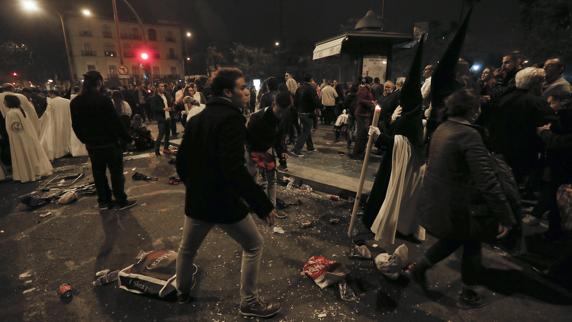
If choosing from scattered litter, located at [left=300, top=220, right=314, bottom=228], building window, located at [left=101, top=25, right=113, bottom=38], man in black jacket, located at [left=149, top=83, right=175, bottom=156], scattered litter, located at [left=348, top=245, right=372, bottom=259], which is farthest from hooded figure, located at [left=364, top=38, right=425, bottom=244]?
building window, located at [left=101, top=25, right=113, bottom=38]

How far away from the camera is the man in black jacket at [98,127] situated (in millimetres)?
4527

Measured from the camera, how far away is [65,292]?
3057 mm

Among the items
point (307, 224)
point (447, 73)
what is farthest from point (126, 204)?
point (447, 73)

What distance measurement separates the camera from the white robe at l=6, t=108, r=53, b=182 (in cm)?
648

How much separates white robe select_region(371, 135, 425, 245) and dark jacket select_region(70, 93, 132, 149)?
423 centimetres

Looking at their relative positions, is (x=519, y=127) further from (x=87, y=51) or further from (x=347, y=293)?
(x=87, y=51)

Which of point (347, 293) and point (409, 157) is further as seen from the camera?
point (409, 157)

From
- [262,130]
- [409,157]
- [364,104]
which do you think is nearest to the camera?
[409,157]

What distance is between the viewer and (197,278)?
328cm

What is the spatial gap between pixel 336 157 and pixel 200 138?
6.30 m

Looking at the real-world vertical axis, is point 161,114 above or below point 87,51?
below

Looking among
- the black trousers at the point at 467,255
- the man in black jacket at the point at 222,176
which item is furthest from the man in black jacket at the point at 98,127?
the black trousers at the point at 467,255

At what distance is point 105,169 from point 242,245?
379cm

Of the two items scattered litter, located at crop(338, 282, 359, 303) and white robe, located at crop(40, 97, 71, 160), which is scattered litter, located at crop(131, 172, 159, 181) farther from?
scattered litter, located at crop(338, 282, 359, 303)
